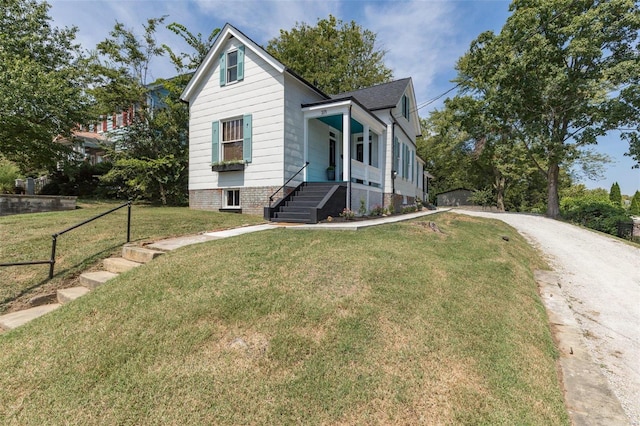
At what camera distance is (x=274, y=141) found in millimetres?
10719

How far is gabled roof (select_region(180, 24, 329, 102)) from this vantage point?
34.8 ft

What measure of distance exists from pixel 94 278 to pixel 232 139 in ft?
27.4

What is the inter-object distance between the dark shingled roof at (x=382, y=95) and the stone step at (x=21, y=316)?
12704 millimetres

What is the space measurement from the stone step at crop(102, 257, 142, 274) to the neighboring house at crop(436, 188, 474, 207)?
32.1 metres

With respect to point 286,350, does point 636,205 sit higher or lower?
higher

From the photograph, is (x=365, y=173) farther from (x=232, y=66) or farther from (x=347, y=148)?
(x=232, y=66)

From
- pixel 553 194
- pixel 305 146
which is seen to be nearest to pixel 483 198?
pixel 553 194

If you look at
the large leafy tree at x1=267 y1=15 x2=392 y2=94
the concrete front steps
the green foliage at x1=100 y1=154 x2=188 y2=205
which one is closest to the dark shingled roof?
the green foliage at x1=100 y1=154 x2=188 y2=205

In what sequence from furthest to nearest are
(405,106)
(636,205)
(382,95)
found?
(636,205)
(405,106)
(382,95)

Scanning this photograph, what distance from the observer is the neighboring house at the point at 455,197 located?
104 feet

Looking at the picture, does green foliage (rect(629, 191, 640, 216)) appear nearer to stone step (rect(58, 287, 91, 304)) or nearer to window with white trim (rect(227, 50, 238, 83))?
window with white trim (rect(227, 50, 238, 83))

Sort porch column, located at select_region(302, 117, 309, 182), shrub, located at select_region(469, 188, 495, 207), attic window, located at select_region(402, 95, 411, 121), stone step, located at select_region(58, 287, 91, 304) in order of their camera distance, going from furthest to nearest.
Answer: shrub, located at select_region(469, 188, 495, 207) < attic window, located at select_region(402, 95, 411, 121) < porch column, located at select_region(302, 117, 309, 182) < stone step, located at select_region(58, 287, 91, 304)

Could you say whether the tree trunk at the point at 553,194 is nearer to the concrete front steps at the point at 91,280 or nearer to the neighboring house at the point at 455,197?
the neighboring house at the point at 455,197

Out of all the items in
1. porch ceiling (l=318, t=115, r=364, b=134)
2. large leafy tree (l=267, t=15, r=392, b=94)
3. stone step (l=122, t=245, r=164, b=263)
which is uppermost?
large leafy tree (l=267, t=15, r=392, b=94)
